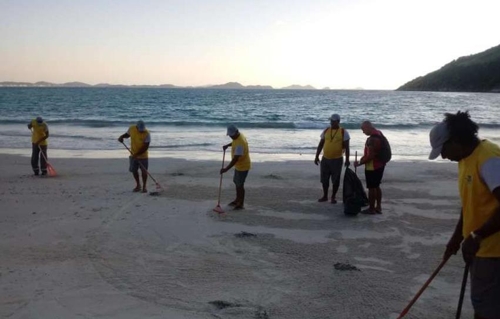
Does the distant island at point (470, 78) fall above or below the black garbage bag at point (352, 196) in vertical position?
above

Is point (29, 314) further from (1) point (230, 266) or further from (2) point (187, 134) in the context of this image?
(2) point (187, 134)

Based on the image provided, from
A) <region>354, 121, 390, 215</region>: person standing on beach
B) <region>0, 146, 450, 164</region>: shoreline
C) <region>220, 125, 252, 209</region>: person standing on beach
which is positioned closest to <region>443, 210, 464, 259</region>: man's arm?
<region>354, 121, 390, 215</region>: person standing on beach

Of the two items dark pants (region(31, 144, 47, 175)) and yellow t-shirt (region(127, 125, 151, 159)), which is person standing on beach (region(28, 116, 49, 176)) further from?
yellow t-shirt (region(127, 125, 151, 159))

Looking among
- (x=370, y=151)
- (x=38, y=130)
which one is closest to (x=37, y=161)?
(x=38, y=130)

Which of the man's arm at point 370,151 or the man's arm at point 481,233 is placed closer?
the man's arm at point 481,233

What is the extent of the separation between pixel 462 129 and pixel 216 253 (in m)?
4.24

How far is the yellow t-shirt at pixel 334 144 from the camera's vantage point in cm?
948

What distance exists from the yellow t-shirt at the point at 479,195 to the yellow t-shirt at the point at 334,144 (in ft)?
20.4

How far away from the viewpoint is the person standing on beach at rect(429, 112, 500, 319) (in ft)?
10.1

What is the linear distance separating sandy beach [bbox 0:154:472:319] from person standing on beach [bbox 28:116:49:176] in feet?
4.07

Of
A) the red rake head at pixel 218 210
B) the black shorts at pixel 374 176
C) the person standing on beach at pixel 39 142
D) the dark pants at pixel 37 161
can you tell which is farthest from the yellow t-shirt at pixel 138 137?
the black shorts at pixel 374 176

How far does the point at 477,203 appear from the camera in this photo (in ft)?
10.4

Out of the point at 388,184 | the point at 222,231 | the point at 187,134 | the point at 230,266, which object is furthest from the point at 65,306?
the point at 187,134

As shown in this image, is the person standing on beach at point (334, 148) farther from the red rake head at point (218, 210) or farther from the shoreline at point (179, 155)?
the shoreline at point (179, 155)
